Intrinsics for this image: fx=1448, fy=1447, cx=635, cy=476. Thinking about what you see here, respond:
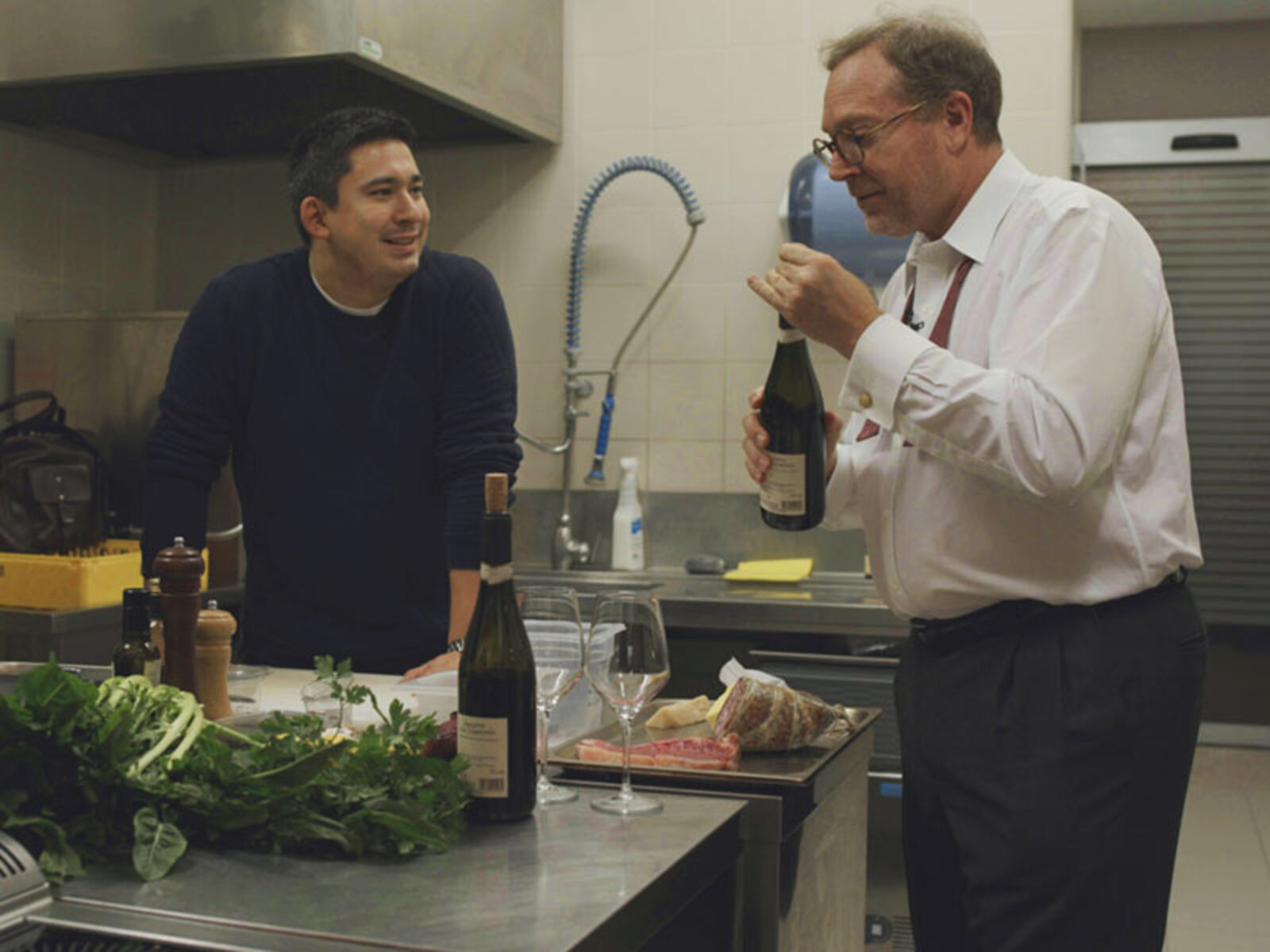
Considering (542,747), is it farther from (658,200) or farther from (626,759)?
(658,200)

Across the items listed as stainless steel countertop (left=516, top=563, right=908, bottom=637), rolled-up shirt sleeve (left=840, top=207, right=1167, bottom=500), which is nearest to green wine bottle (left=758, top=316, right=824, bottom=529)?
rolled-up shirt sleeve (left=840, top=207, right=1167, bottom=500)

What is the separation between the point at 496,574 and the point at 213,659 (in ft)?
1.53

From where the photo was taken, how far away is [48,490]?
3145mm

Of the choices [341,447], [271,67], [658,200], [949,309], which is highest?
[271,67]

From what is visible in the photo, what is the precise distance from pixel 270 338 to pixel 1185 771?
1.60 m

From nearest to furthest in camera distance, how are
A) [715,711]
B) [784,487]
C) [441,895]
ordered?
[441,895] < [715,711] < [784,487]

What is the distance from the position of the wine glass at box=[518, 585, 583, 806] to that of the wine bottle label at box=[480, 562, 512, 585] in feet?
0.11

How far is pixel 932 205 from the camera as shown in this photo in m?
1.81

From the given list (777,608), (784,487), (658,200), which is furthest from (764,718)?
(658,200)

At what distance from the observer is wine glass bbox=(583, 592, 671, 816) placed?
132 centimetres

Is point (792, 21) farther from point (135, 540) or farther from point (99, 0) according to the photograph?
point (135, 540)

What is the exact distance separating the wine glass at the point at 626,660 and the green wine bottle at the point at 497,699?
0.07 m

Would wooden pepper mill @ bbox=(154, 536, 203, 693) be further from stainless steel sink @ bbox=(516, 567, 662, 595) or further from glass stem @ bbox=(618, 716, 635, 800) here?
stainless steel sink @ bbox=(516, 567, 662, 595)

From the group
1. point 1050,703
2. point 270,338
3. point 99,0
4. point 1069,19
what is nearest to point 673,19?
point 1069,19
